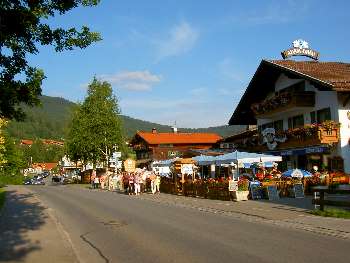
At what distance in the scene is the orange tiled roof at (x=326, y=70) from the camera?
3120 centimetres

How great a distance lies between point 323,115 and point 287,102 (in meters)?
2.79

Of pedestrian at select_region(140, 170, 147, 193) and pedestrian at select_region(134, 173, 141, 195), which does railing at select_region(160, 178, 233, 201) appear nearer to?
pedestrian at select_region(140, 170, 147, 193)

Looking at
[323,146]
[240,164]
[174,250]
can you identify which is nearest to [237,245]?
[174,250]

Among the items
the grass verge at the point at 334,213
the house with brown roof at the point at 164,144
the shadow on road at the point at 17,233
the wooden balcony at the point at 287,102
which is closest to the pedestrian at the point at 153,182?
the wooden balcony at the point at 287,102

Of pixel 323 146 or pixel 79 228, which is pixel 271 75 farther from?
pixel 79 228

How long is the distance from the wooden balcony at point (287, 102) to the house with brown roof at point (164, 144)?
38.2m

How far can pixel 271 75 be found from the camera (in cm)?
4091

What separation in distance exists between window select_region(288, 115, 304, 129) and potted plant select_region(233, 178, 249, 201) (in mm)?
13494

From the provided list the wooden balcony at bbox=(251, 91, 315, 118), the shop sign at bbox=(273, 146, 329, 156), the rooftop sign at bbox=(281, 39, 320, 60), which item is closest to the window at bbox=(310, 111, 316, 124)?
the wooden balcony at bbox=(251, 91, 315, 118)

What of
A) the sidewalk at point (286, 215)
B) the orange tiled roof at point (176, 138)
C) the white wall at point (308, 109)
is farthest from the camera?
the orange tiled roof at point (176, 138)

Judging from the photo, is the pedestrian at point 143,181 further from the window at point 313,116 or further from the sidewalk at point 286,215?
the sidewalk at point 286,215

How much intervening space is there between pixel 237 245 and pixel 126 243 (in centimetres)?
260

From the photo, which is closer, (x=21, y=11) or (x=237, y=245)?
(x=21, y=11)

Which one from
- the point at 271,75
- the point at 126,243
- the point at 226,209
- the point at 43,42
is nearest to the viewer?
the point at 43,42
